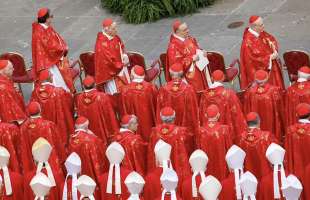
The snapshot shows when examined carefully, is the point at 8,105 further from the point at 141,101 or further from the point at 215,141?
the point at 215,141

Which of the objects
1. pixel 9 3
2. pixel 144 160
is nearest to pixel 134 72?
pixel 144 160

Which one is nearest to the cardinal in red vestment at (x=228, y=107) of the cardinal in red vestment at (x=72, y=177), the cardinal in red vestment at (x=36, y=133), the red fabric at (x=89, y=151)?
the red fabric at (x=89, y=151)

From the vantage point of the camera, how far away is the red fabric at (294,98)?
1491 cm

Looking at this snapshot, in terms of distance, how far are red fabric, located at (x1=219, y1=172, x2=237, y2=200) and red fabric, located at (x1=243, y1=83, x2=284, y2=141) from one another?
2.62 m

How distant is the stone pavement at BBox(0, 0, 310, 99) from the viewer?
20.5m

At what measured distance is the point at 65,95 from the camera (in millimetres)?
16375

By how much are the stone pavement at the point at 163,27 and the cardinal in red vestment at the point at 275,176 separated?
7.17 meters

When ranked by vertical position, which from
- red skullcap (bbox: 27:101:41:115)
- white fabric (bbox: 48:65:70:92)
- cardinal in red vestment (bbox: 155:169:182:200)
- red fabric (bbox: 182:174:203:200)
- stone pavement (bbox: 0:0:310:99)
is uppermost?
red skullcap (bbox: 27:101:41:115)

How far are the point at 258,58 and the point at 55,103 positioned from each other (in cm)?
386

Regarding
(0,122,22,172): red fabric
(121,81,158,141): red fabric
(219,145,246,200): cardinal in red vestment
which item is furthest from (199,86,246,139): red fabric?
(0,122,22,172): red fabric

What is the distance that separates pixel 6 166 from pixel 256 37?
5652 millimetres

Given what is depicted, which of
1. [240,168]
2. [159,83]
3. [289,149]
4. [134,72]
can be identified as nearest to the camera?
[240,168]

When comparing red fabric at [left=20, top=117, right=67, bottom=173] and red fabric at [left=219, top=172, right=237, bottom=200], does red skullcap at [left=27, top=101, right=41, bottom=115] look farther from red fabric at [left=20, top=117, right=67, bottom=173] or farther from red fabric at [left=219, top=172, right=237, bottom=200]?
red fabric at [left=219, top=172, right=237, bottom=200]

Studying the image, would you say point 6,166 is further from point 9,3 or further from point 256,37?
point 9,3
